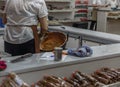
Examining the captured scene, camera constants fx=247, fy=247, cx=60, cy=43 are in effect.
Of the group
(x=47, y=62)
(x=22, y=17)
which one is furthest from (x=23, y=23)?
(x=47, y=62)

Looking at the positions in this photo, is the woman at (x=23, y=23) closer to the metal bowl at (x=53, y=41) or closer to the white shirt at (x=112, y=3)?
the metal bowl at (x=53, y=41)

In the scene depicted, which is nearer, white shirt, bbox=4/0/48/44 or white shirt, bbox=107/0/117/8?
white shirt, bbox=4/0/48/44

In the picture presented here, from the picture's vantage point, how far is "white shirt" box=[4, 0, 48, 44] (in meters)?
2.54

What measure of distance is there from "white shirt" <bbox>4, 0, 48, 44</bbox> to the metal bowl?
0.47 meters

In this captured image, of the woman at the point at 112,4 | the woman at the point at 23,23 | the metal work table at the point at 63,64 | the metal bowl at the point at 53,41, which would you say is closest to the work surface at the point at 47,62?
the metal work table at the point at 63,64

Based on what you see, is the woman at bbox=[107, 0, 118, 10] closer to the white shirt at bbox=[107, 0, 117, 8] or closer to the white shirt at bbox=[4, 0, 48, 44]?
the white shirt at bbox=[107, 0, 117, 8]

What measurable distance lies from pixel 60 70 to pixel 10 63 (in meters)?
0.41

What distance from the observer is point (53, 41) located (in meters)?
3.29

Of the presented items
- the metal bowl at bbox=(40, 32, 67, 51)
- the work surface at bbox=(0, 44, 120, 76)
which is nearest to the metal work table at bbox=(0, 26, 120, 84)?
the work surface at bbox=(0, 44, 120, 76)

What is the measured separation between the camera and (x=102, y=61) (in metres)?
2.30

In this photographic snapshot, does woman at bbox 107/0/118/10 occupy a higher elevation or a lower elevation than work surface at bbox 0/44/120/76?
higher

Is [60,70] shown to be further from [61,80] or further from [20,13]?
[20,13]

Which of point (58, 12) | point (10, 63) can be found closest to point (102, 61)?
point (10, 63)

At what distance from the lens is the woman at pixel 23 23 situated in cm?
254
